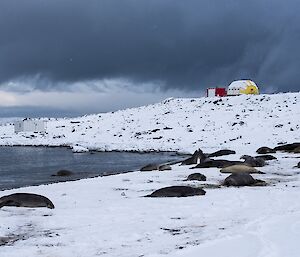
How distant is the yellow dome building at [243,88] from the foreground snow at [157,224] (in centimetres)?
6422

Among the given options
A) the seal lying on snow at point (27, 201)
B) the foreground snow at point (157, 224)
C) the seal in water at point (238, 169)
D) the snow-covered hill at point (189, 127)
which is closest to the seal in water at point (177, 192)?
the foreground snow at point (157, 224)

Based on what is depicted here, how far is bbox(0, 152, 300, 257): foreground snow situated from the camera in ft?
28.7

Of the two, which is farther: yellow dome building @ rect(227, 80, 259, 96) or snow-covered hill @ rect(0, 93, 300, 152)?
yellow dome building @ rect(227, 80, 259, 96)

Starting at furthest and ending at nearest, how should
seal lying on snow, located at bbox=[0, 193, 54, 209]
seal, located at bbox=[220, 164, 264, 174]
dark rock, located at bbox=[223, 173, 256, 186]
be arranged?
seal, located at bbox=[220, 164, 264, 174] < dark rock, located at bbox=[223, 173, 256, 186] < seal lying on snow, located at bbox=[0, 193, 54, 209]

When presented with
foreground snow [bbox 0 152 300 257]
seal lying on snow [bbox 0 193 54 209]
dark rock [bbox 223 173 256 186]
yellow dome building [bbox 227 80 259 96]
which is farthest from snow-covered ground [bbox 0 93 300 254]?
yellow dome building [bbox 227 80 259 96]

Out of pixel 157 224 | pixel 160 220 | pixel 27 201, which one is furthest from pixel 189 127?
pixel 157 224

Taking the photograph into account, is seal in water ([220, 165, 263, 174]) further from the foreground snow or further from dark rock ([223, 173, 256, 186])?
the foreground snow

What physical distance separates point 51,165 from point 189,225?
26.0 meters

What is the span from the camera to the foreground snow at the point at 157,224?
8.73 meters

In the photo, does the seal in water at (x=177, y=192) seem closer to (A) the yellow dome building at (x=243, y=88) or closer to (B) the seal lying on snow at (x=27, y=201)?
(B) the seal lying on snow at (x=27, y=201)

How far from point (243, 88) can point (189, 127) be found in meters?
24.3

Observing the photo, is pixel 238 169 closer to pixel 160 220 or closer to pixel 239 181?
pixel 239 181

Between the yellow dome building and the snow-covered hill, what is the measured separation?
792 centimetres

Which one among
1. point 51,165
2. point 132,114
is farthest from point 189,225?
point 132,114
